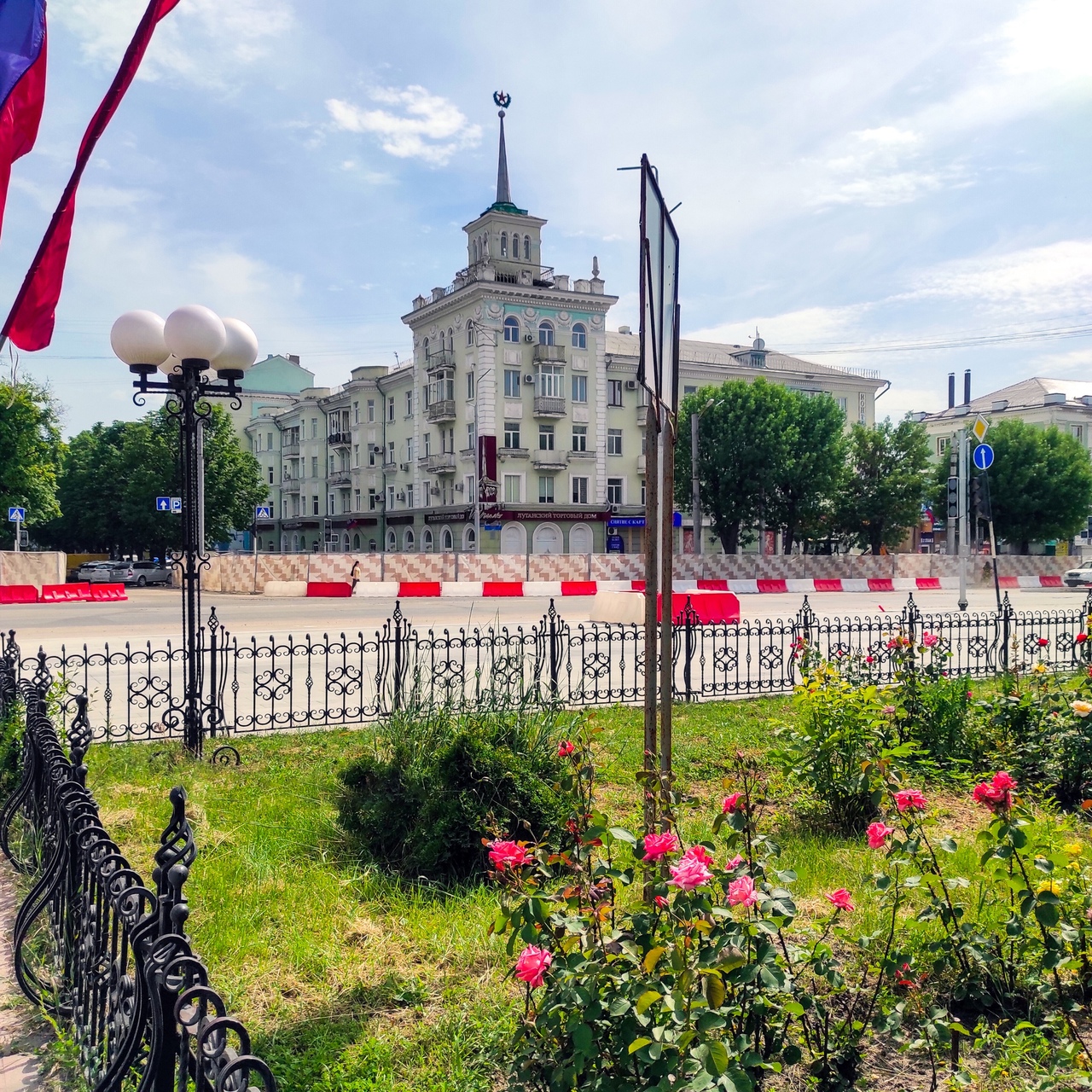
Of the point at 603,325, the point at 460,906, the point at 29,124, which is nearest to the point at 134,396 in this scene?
the point at 29,124

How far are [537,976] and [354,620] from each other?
19565 millimetres

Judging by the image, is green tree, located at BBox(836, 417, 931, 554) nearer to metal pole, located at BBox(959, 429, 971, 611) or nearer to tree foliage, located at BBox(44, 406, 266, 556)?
metal pole, located at BBox(959, 429, 971, 611)

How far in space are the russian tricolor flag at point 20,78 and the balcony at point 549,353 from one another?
157 ft

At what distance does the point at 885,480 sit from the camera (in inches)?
2060

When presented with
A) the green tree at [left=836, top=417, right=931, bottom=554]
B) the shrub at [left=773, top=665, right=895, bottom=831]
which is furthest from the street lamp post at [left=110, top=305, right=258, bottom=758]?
the green tree at [left=836, top=417, right=931, bottom=554]

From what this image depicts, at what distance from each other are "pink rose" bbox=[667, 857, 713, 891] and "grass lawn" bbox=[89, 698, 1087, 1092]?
143cm

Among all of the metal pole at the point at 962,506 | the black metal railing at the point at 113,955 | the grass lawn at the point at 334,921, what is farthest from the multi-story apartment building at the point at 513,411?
the black metal railing at the point at 113,955

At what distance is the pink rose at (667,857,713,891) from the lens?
223 centimetres

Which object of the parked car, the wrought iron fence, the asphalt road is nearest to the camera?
the wrought iron fence

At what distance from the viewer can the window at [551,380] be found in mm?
52188

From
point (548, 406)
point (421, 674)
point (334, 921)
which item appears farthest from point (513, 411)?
point (334, 921)

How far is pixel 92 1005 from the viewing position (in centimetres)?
306

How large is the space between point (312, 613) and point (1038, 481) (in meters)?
46.3

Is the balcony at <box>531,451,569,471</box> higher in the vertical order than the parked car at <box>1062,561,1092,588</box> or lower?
higher
